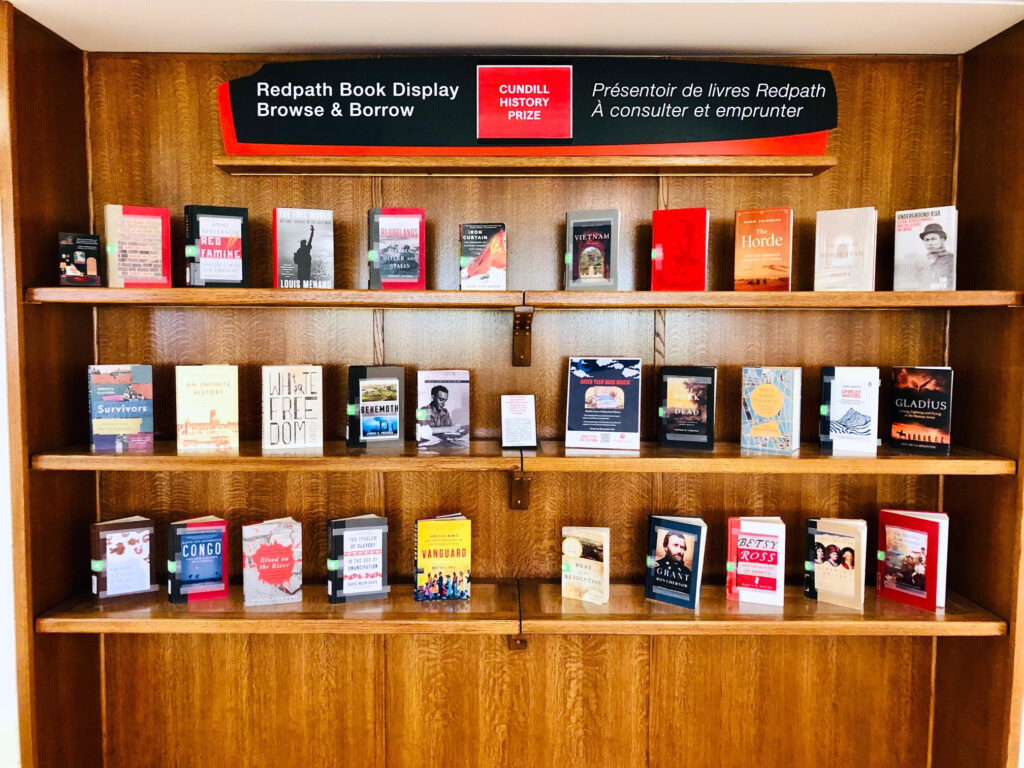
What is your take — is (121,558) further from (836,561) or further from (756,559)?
(836,561)

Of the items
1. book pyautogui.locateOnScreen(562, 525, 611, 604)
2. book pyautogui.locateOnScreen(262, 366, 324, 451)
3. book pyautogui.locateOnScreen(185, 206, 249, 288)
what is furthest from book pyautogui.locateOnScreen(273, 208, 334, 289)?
book pyautogui.locateOnScreen(562, 525, 611, 604)

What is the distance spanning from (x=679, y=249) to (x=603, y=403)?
0.53 m

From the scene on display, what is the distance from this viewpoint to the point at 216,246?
1.95 meters

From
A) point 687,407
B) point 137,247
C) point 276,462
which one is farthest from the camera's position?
point 687,407

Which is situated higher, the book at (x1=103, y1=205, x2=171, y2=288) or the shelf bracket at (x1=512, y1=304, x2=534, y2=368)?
the book at (x1=103, y1=205, x2=171, y2=288)

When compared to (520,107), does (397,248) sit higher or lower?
lower

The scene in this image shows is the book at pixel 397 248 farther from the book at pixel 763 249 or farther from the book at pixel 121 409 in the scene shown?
the book at pixel 763 249

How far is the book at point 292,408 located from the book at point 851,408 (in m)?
1.58

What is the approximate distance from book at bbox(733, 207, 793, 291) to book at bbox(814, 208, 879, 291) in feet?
0.33

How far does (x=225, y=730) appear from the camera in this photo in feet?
7.14

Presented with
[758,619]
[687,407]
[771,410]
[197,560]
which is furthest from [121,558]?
[771,410]

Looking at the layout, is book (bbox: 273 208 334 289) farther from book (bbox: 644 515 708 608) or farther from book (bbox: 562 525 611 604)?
book (bbox: 644 515 708 608)

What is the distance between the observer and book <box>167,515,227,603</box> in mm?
1979

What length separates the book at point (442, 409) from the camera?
2068 millimetres
